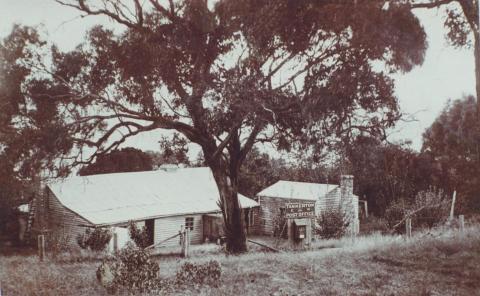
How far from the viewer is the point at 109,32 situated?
797cm

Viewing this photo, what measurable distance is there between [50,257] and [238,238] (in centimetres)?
399

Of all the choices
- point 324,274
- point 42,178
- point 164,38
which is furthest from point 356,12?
point 42,178

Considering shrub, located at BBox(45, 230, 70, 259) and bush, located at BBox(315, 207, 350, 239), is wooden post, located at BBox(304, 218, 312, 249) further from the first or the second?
shrub, located at BBox(45, 230, 70, 259)

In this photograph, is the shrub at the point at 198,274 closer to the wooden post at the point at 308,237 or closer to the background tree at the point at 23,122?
the background tree at the point at 23,122

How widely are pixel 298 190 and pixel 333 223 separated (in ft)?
11.6

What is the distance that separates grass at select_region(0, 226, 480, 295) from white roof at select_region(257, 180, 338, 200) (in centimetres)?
135

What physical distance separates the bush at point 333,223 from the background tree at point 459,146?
4370mm

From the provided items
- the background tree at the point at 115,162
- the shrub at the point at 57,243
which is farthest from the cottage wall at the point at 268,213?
the shrub at the point at 57,243

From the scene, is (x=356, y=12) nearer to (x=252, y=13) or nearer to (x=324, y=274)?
(x=252, y=13)

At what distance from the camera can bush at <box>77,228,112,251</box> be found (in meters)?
11.3

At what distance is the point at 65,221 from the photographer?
13.1m

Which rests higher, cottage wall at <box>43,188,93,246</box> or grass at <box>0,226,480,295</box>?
cottage wall at <box>43,188,93,246</box>

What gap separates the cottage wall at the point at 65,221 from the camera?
12070 millimetres

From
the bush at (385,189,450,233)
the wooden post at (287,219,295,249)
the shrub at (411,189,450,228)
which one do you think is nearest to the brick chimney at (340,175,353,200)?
the bush at (385,189,450,233)
